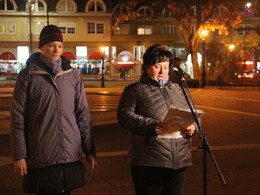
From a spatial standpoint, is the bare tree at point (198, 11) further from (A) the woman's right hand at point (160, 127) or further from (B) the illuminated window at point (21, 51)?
(B) the illuminated window at point (21, 51)

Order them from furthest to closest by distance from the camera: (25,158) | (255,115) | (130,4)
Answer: (130,4)
(255,115)
(25,158)

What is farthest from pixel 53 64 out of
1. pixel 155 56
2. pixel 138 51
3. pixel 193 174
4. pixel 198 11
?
pixel 138 51

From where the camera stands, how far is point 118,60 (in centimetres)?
6831

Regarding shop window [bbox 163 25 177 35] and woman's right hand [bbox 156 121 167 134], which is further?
shop window [bbox 163 25 177 35]

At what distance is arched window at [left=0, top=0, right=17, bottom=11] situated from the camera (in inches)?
2559

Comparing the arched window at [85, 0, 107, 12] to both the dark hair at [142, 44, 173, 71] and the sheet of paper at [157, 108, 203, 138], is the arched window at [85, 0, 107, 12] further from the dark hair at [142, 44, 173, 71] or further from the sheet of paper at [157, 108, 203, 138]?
the sheet of paper at [157, 108, 203, 138]

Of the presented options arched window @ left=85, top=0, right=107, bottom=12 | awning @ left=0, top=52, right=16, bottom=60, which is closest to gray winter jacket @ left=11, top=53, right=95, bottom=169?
awning @ left=0, top=52, right=16, bottom=60

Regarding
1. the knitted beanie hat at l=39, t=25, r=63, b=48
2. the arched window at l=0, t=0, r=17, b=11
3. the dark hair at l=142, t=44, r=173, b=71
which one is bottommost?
the dark hair at l=142, t=44, r=173, b=71

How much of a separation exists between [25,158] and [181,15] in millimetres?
31591

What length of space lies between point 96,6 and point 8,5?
12815mm

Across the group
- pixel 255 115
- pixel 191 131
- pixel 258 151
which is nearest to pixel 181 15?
pixel 255 115

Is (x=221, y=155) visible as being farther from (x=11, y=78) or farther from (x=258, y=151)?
(x=11, y=78)

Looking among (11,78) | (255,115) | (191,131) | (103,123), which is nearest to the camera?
(191,131)

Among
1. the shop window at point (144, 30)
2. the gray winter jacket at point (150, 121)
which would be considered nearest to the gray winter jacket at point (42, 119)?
the gray winter jacket at point (150, 121)
